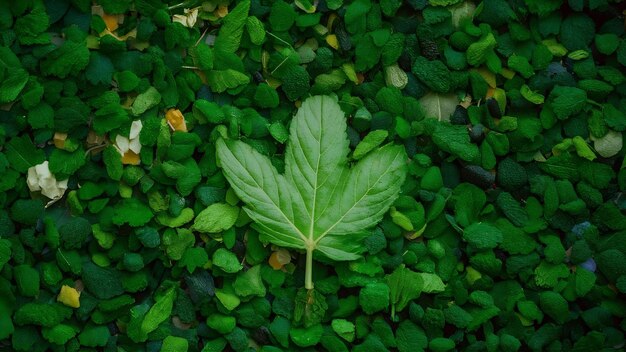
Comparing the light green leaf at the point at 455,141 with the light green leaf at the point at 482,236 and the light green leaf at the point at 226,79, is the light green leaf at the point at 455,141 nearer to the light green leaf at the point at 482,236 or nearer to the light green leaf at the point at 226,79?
the light green leaf at the point at 482,236

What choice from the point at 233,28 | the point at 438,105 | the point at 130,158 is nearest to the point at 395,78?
the point at 438,105

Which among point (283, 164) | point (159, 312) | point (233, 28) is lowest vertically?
point (159, 312)

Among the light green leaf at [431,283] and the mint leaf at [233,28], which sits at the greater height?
the mint leaf at [233,28]

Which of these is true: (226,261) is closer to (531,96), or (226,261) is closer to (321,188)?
(321,188)

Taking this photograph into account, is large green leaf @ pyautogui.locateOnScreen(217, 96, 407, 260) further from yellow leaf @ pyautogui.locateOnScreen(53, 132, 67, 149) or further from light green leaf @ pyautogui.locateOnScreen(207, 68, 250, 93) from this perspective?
yellow leaf @ pyautogui.locateOnScreen(53, 132, 67, 149)

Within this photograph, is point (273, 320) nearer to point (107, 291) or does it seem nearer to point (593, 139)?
point (107, 291)

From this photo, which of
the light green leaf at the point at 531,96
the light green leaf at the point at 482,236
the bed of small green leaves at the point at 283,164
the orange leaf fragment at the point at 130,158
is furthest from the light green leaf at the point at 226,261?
the light green leaf at the point at 531,96
